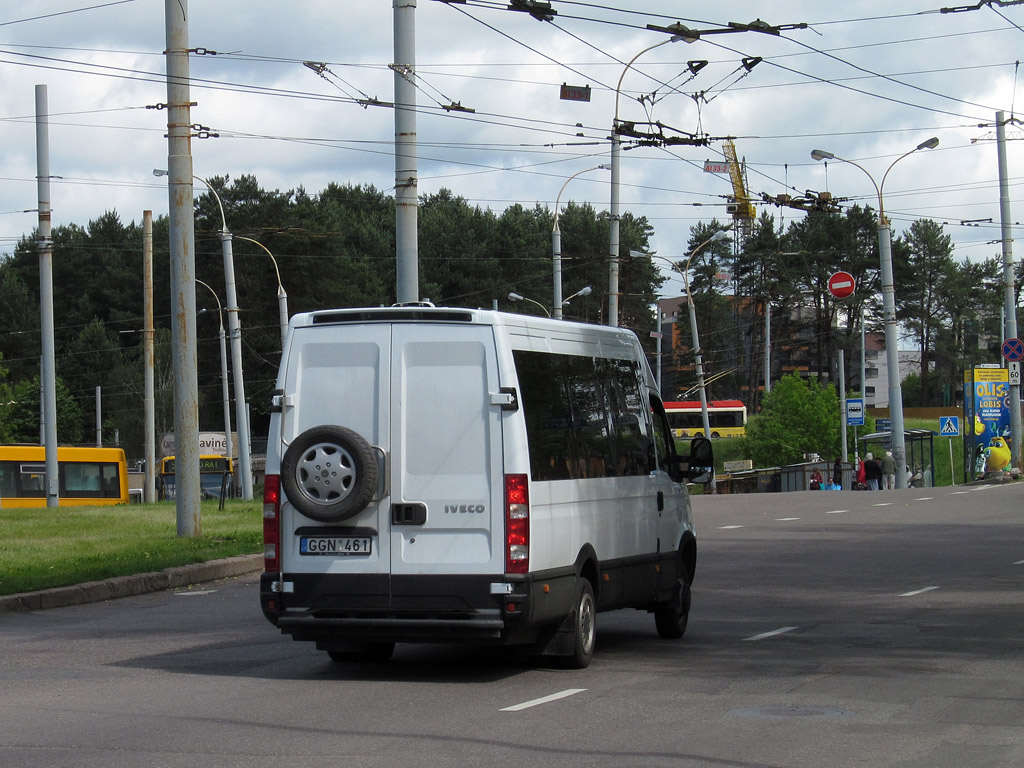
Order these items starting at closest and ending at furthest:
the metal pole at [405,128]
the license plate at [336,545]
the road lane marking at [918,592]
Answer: the license plate at [336,545] → the road lane marking at [918,592] → the metal pole at [405,128]

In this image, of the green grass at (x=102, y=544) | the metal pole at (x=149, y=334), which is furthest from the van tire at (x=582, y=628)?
the metal pole at (x=149, y=334)

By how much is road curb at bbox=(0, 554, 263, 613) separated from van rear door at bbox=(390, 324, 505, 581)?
6667mm

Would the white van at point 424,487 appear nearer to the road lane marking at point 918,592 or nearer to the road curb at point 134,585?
the road curb at point 134,585

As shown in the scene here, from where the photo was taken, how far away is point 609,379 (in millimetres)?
10758

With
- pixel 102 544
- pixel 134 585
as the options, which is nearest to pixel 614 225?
pixel 102 544

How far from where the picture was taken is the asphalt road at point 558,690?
6832mm

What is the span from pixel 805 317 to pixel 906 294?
902 cm

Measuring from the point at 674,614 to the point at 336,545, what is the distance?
3.58 m

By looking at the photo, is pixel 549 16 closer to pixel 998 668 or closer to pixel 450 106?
pixel 450 106

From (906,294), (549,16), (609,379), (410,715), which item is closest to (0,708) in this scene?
(410,715)

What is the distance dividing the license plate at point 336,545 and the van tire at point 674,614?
3255 mm

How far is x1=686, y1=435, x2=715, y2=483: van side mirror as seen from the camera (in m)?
11.6

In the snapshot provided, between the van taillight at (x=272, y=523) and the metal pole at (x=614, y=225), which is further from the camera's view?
the metal pole at (x=614, y=225)

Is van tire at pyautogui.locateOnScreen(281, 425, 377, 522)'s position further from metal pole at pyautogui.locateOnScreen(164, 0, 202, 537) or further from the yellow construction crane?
the yellow construction crane
